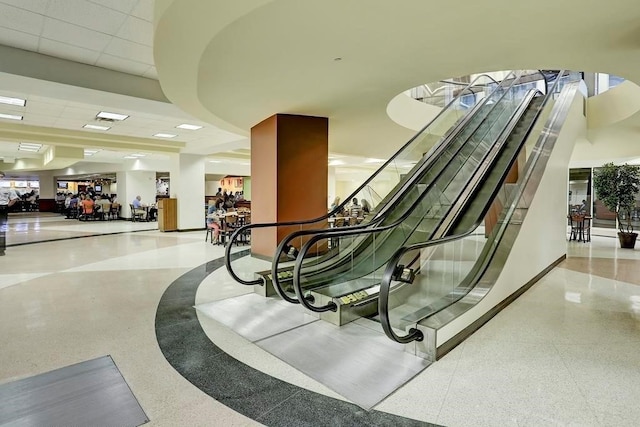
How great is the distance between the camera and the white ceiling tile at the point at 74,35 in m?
3.91

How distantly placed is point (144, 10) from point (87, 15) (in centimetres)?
68

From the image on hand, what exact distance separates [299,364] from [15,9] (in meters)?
4.59

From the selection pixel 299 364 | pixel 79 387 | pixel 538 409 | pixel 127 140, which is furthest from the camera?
pixel 127 140

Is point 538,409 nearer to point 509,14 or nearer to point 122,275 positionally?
point 509,14

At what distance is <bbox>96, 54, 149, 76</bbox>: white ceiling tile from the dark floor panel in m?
4.22

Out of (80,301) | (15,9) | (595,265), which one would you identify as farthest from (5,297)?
(595,265)

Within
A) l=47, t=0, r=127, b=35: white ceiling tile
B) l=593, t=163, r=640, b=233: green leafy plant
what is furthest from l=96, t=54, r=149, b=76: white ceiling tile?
l=593, t=163, r=640, b=233: green leafy plant

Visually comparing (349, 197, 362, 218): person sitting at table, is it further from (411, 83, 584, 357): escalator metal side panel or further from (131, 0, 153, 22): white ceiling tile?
(131, 0, 153, 22): white ceiling tile

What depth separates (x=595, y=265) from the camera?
6.60 metres

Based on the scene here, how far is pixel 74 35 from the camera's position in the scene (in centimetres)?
416

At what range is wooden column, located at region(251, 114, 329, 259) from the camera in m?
6.12

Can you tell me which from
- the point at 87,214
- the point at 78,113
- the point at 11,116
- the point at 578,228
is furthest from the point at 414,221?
the point at 87,214

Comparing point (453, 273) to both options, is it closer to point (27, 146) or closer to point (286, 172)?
point (286, 172)

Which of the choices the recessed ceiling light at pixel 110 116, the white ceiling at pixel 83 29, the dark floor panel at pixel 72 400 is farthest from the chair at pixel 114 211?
the dark floor panel at pixel 72 400
